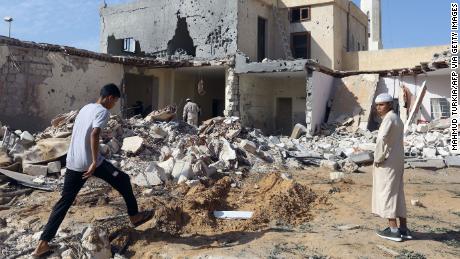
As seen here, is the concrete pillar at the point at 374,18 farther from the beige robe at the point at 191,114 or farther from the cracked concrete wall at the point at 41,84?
the cracked concrete wall at the point at 41,84

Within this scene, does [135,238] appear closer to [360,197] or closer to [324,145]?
[360,197]

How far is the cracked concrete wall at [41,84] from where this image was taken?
11.0 m

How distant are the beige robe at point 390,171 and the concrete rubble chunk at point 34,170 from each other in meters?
5.63

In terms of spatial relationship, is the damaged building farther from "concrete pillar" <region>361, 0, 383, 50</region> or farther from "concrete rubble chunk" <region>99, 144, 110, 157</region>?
"concrete rubble chunk" <region>99, 144, 110, 157</region>

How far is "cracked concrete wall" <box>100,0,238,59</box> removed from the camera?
1739 centimetres

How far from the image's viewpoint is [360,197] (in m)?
6.11

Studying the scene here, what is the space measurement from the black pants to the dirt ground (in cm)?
58

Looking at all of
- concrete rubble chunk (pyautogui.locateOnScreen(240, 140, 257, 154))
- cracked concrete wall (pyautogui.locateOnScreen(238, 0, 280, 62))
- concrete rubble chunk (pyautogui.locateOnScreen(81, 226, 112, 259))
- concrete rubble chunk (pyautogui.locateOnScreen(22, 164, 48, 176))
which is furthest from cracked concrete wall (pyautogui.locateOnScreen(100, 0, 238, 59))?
concrete rubble chunk (pyautogui.locateOnScreen(81, 226, 112, 259))

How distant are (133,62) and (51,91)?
12.4 feet

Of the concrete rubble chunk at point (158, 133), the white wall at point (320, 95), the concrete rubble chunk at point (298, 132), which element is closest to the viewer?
the concrete rubble chunk at point (158, 133)

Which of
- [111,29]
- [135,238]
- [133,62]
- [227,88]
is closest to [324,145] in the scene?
[227,88]

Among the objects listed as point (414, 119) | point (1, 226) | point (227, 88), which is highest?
point (227, 88)

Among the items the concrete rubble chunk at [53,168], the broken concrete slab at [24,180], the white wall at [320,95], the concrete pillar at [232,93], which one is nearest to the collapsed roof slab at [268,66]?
the concrete pillar at [232,93]

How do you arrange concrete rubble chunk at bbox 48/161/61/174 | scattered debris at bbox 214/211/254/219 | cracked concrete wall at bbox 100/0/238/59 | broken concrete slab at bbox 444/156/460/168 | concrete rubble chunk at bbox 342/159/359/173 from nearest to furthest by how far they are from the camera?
scattered debris at bbox 214/211/254/219
concrete rubble chunk at bbox 48/161/61/174
concrete rubble chunk at bbox 342/159/359/173
broken concrete slab at bbox 444/156/460/168
cracked concrete wall at bbox 100/0/238/59
